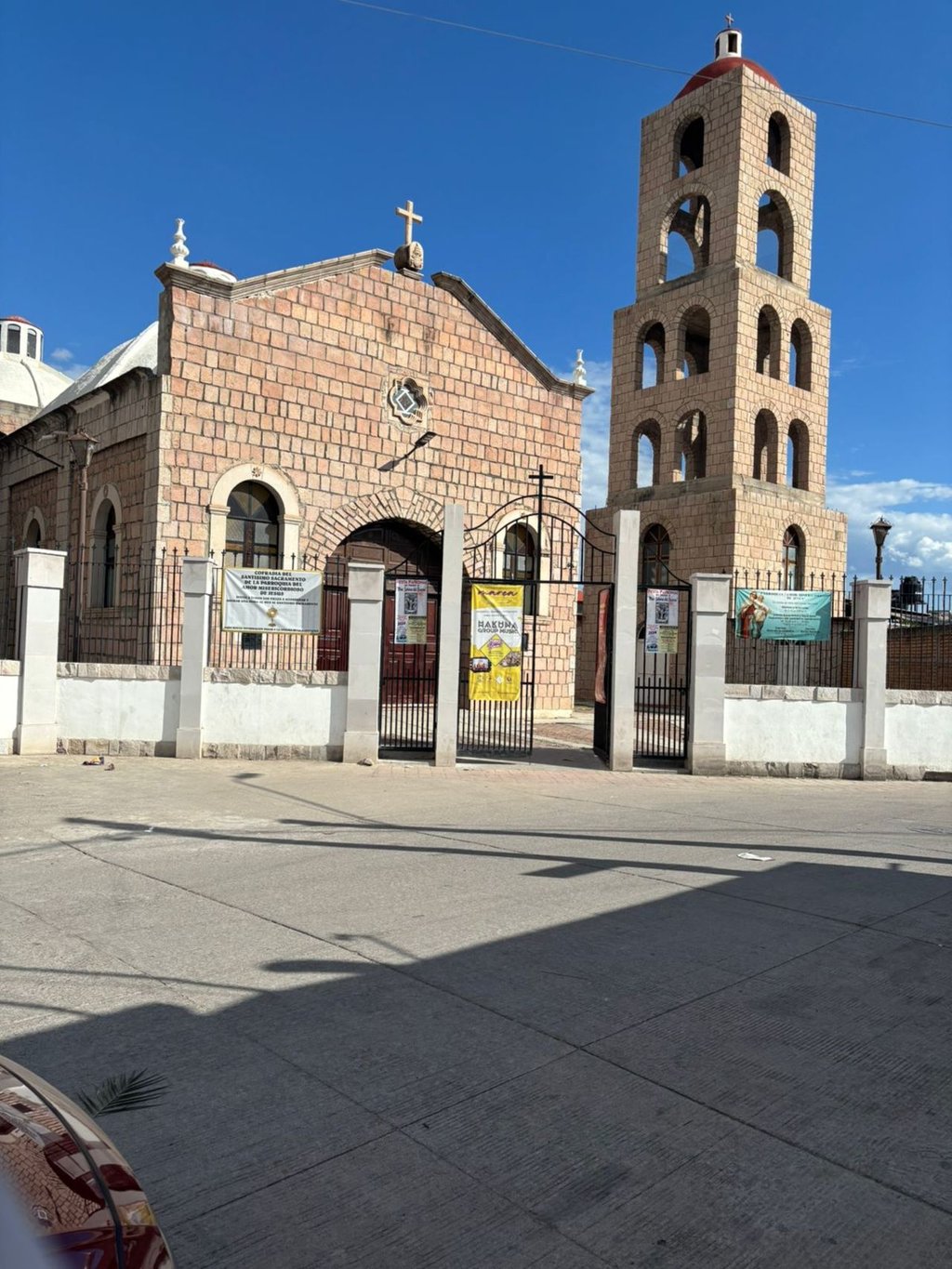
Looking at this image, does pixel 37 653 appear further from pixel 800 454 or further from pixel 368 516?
pixel 800 454

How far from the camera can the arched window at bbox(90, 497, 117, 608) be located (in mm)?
18703

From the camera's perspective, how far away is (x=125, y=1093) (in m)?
3.29

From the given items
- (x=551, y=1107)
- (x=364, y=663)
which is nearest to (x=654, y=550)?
(x=364, y=663)

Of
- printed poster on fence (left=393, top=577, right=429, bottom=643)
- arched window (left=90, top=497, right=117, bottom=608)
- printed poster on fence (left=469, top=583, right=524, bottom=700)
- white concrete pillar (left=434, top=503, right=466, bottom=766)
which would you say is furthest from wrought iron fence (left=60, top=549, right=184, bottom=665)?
printed poster on fence (left=469, top=583, right=524, bottom=700)

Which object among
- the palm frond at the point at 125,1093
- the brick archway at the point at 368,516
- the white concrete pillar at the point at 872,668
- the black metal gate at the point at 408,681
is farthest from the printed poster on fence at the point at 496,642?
the palm frond at the point at 125,1093

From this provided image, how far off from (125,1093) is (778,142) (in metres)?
33.7

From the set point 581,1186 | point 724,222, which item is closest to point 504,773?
point 581,1186

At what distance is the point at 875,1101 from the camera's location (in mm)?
3416

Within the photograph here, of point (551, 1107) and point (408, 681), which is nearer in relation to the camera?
point (551, 1107)

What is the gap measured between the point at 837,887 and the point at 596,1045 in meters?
3.44

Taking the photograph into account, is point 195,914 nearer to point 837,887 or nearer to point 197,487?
point 837,887

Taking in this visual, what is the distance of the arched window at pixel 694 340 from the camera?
1146 inches

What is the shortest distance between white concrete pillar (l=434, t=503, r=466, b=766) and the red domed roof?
22.5 m

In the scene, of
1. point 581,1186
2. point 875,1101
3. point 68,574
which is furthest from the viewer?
point 68,574
